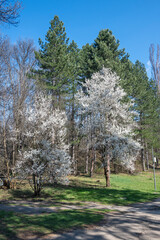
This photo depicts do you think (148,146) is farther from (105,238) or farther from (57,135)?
(105,238)

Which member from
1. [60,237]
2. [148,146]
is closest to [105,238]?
Answer: [60,237]

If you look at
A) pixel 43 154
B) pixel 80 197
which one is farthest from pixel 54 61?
pixel 80 197

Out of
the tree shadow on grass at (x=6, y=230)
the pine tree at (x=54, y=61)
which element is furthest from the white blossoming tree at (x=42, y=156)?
the pine tree at (x=54, y=61)

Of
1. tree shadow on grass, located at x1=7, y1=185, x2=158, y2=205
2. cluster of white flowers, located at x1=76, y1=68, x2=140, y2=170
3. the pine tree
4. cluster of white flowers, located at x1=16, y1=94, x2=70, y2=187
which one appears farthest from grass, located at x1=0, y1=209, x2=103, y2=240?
the pine tree

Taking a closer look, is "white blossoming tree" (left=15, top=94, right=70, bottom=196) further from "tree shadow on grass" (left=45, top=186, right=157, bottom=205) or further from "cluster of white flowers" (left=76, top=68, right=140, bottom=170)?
"cluster of white flowers" (left=76, top=68, right=140, bottom=170)

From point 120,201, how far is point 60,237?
6.45m

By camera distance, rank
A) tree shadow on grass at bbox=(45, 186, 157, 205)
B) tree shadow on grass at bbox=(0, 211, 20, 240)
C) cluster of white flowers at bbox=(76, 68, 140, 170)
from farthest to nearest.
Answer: cluster of white flowers at bbox=(76, 68, 140, 170) < tree shadow on grass at bbox=(45, 186, 157, 205) < tree shadow on grass at bbox=(0, 211, 20, 240)

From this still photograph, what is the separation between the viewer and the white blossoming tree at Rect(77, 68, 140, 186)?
13.9 m

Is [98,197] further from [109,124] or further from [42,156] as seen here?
[109,124]

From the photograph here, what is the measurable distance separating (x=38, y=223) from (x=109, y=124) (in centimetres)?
978

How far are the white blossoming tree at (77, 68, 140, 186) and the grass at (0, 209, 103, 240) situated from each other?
7.64 metres

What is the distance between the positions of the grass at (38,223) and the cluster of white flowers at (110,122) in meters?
7.64

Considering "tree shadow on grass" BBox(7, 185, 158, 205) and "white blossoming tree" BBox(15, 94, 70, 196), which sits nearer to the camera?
"tree shadow on grass" BBox(7, 185, 158, 205)

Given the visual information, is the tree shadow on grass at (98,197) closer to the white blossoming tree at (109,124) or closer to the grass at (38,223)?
the white blossoming tree at (109,124)
